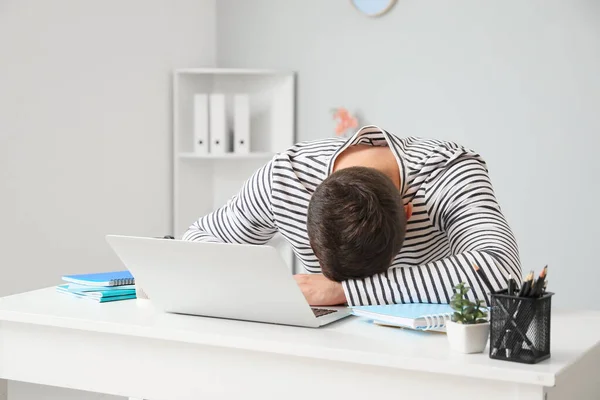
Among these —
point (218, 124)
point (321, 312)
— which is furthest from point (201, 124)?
point (321, 312)

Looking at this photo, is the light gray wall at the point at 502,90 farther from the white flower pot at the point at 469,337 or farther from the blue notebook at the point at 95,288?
the white flower pot at the point at 469,337

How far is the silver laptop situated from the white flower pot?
23 centimetres

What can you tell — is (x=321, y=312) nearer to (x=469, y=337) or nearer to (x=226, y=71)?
(x=469, y=337)

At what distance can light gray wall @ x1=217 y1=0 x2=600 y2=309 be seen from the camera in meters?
3.32

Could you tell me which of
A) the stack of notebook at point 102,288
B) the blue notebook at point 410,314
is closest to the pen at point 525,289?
the blue notebook at point 410,314

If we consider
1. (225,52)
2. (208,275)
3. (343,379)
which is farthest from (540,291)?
(225,52)

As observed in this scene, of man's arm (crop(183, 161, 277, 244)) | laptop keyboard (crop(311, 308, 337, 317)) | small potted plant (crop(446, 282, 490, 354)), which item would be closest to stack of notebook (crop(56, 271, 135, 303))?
man's arm (crop(183, 161, 277, 244))

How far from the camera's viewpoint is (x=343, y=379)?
1.11m

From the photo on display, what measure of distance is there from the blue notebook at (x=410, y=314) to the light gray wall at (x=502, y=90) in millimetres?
2221

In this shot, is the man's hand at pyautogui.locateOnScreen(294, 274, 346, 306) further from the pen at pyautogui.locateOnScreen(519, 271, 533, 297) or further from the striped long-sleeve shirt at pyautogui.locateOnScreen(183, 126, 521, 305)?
the pen at pyautogui.locateOnScreen(519, 271, 533, 297)

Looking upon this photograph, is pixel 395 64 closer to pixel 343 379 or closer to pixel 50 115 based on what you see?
pixel 50 115

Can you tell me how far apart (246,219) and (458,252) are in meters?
0.50

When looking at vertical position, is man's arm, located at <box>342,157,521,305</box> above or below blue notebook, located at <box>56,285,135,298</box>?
above

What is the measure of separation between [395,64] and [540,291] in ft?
8.89
